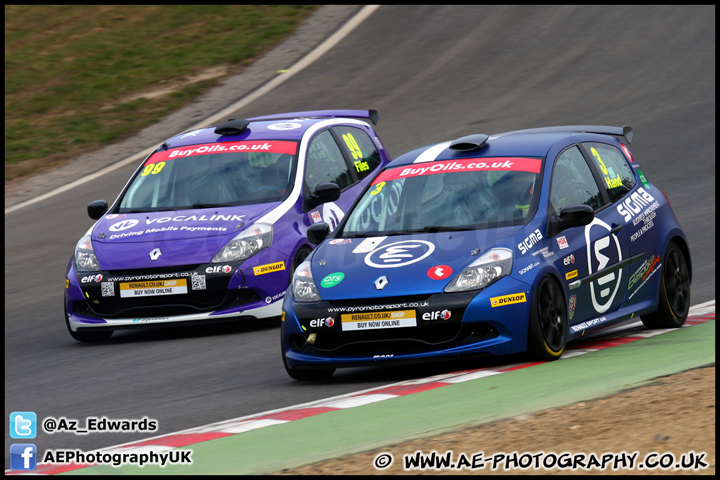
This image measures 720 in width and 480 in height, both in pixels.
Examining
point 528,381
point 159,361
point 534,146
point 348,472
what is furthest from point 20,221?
point 348,472

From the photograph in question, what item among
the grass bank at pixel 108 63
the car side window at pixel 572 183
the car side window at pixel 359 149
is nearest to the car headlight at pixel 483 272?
the car side window at pixel 572 183

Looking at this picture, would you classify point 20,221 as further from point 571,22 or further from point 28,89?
point 571,22

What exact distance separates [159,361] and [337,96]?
13.0m

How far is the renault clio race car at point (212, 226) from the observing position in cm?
1037

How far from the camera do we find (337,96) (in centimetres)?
2181

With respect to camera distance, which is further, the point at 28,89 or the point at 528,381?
the point at 28,89

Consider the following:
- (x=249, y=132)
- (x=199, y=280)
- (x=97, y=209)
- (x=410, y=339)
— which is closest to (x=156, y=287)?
(x=199, y=280)

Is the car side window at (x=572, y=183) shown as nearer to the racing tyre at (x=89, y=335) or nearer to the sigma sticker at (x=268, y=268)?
the sigma sticker at (x=268, y=268)

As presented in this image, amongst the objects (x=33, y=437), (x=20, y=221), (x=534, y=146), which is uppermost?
(x=534, y=146)

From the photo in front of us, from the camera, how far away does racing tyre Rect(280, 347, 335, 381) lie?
27.0 ft

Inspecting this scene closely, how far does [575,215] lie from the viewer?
838 cm

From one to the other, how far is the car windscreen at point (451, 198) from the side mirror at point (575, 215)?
0.24 m

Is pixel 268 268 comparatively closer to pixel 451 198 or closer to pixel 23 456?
pixel 451 198

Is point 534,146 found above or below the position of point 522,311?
above
